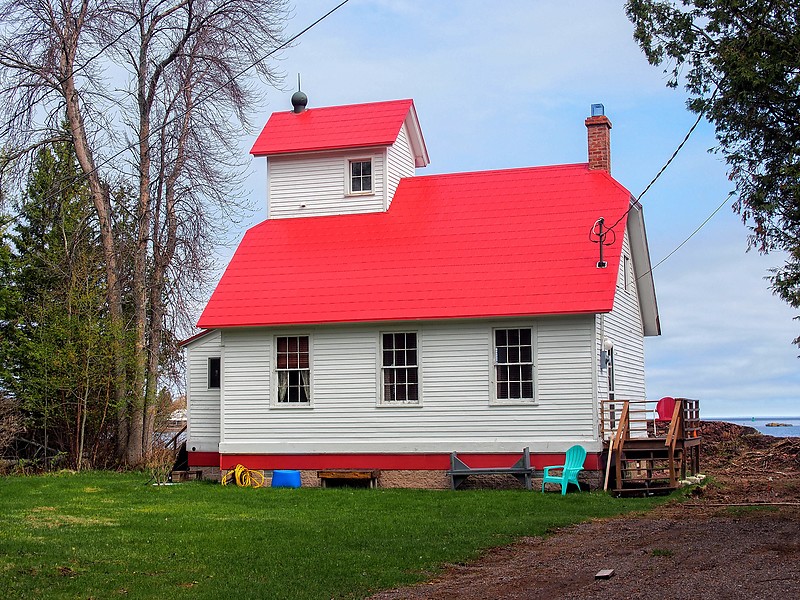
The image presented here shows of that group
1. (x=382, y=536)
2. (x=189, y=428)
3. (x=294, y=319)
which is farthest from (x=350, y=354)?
(x=382, y=536)

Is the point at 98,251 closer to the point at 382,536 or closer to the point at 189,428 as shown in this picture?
the point at 189,428

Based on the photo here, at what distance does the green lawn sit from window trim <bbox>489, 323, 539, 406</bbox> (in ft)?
6.31

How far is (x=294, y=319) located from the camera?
22828 millimetres

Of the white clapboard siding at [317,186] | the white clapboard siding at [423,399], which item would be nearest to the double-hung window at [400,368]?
the white clapboard siding at [423,399]

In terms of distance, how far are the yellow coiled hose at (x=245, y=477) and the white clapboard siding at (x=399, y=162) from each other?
Answer: 743cm

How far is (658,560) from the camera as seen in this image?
39.3 feet

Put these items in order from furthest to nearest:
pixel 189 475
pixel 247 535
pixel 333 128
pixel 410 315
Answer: pixel 333 128 < pixel 189 475 < pixel 410 315 < pixel 247 535

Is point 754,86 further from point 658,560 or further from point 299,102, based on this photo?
point 299,102

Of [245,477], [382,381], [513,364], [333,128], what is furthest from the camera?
[333,128]

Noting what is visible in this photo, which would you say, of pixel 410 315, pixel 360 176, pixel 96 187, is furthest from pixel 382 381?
pixel 96 187

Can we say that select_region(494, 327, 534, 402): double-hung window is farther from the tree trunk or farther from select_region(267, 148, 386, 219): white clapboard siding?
the tree trunk

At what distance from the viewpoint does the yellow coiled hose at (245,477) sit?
2303 cm

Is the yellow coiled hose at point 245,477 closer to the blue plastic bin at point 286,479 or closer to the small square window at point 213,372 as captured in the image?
the blue plastic bin at point 286,479

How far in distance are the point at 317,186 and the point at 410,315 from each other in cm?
576
